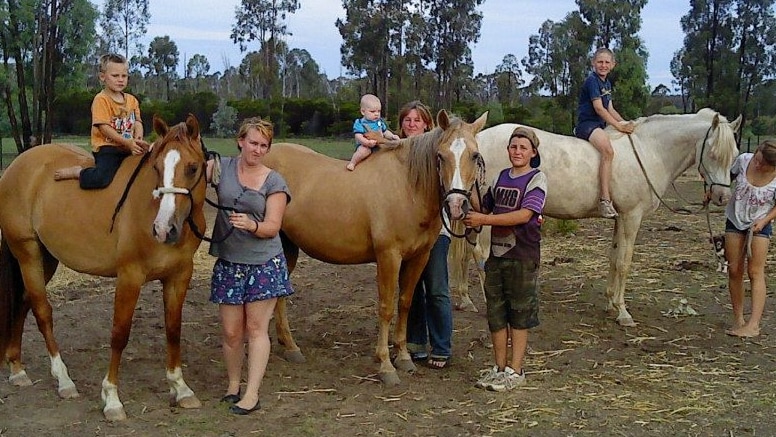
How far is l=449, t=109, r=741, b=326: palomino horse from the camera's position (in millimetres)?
6215

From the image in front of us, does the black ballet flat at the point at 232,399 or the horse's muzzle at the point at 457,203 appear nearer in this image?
the horse's muzzle at the point at 457,203

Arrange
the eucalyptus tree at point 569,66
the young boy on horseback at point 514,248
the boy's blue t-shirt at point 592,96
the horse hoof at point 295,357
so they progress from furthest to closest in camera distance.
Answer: the eucalyptus tree at point 569,66, the boy's blue t-shirt at point 592,96, the horse hoof at point 295,357, the young boy on horseback at point 514,248

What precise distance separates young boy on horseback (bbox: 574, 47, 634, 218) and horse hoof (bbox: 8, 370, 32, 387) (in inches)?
185

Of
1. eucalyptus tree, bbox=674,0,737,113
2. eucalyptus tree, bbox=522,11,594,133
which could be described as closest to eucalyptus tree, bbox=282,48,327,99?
eucalyptus tree, bbox=522,11,594,133

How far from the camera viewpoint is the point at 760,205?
Answer: 17.6 ft

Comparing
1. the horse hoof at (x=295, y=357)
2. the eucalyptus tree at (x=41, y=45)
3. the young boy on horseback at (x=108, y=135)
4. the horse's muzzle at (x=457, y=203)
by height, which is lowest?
the horse hoof at (x=295, y=357)

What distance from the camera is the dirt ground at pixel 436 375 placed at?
12.3 ft

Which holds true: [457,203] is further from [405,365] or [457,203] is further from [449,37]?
[449,37]

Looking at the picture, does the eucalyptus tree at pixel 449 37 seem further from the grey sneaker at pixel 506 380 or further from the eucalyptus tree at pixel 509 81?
the grey sneaker at pixel 506 380

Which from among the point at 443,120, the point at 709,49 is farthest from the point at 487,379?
the point at 709,49

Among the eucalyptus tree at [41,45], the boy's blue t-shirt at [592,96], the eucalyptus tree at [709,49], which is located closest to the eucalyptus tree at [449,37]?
the eucalyptus tree at [709,49]

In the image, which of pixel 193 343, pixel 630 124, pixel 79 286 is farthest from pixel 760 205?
pixel 79 286

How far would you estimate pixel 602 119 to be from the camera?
6387 millimetres

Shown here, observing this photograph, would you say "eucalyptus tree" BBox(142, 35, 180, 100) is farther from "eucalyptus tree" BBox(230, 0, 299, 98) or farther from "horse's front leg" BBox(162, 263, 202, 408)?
"horse's front leg" BBox(162, 263, 202, 408)
